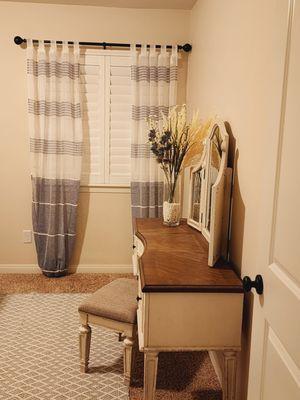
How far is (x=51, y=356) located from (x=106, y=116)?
2187 mm

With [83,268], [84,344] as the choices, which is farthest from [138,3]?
[84,344]

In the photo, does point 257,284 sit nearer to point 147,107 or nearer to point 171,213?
point 171,213

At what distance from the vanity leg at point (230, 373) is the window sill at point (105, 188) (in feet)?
7.65

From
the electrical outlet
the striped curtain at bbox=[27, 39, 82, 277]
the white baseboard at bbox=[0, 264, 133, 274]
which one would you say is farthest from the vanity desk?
the electrical outlet

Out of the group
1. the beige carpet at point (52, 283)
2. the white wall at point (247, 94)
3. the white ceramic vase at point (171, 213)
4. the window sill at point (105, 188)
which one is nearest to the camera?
the white wall at point (247, 94)

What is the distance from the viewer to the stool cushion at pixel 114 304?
2.20 metres

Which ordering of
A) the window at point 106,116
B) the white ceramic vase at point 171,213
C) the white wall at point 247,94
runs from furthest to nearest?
1. the window at point 106,116
2. the white ceramic vase at point 171,213
3. the white wall at point 247,94

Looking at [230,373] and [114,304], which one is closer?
[230,373]

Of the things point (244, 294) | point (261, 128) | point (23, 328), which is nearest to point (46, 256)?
point (23, 328)

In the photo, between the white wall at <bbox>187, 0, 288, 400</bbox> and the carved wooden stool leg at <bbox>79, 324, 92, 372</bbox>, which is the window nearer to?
the white wall at <bbox>187, 0, 288, 400</bbox>

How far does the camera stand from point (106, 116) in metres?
3.82

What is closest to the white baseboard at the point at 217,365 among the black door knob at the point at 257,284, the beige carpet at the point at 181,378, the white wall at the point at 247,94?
the beige carpet at the point at 181,378

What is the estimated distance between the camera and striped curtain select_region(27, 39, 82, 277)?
3625mm

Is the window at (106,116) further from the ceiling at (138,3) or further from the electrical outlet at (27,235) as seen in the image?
the electrical outlet at (27,235)
